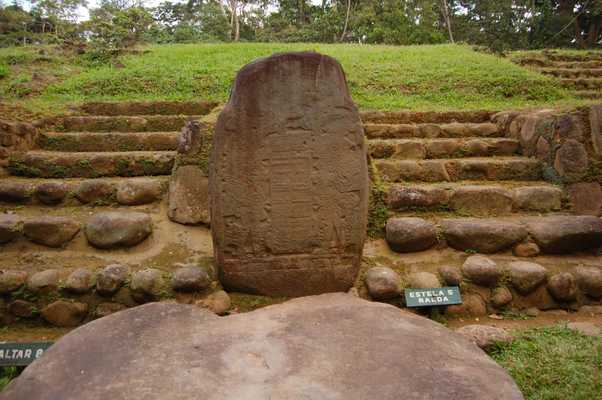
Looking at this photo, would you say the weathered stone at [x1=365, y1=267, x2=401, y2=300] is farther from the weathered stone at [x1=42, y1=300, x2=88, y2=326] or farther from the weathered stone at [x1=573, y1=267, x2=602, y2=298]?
the weathered stone at [x1=42, y1=300, x2=88, y2=326]

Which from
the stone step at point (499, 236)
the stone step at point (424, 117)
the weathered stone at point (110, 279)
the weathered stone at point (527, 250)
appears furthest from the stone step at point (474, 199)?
Result: the weathered stone at point (110, 279)

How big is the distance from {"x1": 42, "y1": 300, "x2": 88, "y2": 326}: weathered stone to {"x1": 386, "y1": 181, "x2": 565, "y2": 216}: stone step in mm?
2560

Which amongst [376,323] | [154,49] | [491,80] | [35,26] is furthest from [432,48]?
[35,26]

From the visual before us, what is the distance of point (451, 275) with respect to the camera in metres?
3.18

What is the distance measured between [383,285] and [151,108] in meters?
4.19

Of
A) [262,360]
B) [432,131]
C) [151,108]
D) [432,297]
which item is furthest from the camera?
[151,108]

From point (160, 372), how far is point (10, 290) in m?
1.81

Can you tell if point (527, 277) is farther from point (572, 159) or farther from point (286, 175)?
point (286, 175)

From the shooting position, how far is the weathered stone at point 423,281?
123 inches

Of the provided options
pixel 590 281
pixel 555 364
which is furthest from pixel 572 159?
pixel 555 364

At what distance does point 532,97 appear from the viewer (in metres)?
6.72

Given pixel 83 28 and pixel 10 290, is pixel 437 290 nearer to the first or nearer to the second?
pixel 10 290

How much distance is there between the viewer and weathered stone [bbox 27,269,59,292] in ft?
9.86

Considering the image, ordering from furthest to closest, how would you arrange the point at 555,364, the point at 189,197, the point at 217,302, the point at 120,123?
1. the point at 120,123
2. the point at 189,197
3. the point at 217,302
4. the point at 555,364
